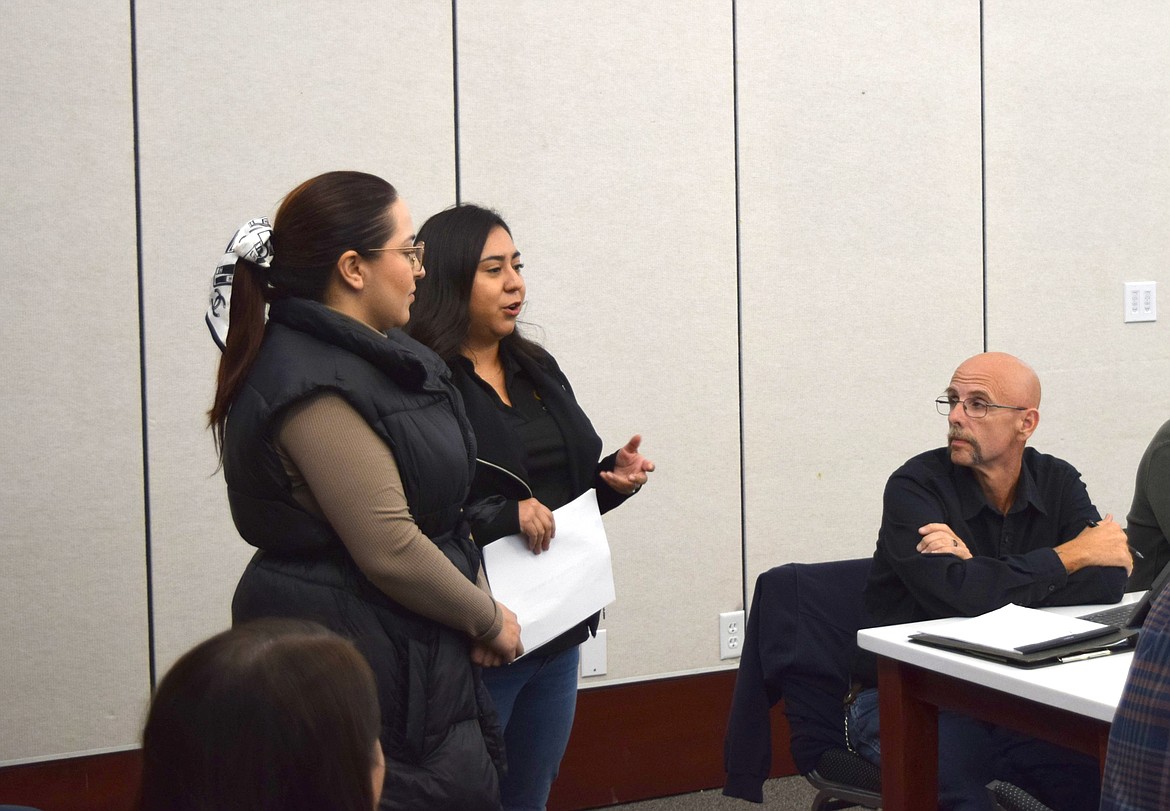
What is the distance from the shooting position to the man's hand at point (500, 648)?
1.67 metres

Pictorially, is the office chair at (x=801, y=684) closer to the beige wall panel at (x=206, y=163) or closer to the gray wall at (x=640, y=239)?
the gray wall at (x=640, y=239)

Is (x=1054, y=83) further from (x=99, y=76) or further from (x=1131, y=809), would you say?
(x=1131, y=809)

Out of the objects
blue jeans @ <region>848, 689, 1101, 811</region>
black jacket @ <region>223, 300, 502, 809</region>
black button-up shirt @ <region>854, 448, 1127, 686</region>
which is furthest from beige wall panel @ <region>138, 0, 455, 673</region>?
blue jeans @ <region>848, 689, 1101, 811</region>

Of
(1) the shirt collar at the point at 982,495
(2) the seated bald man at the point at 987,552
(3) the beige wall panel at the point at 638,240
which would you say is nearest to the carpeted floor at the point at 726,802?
(3) the beige wall panel at the point at 638,240

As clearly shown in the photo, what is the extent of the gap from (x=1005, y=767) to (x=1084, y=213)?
2226 mm

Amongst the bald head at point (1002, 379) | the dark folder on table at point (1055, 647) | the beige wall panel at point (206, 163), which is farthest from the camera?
the beige wall panel at point (206, 163)

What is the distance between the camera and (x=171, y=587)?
2814 millimetres

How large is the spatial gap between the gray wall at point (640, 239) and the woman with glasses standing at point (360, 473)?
4.07ft

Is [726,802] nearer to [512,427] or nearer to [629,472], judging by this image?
[629,472]

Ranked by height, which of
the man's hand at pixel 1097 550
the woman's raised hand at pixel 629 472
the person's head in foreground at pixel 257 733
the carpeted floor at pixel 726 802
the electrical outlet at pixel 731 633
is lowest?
the carpeted floor at pixel 726 802

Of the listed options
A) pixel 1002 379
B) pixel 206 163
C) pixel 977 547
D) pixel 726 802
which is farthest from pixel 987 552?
pixel 206 163

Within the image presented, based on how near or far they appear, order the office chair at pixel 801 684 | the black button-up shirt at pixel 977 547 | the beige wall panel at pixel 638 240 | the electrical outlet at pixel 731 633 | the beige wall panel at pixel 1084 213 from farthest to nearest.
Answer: the beige wall panel at pixel 1084 213 < the electrical outlet at pixel 731 633 < the beige wall panel at pixel 638 240 < the office chair at pixel 801 684 < the black button-up shirt at pixel 977 547

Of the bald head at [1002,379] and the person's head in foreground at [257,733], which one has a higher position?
the bald head at [1002,379]

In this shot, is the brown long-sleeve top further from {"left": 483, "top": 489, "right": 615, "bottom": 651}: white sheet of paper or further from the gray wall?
the gray wall
